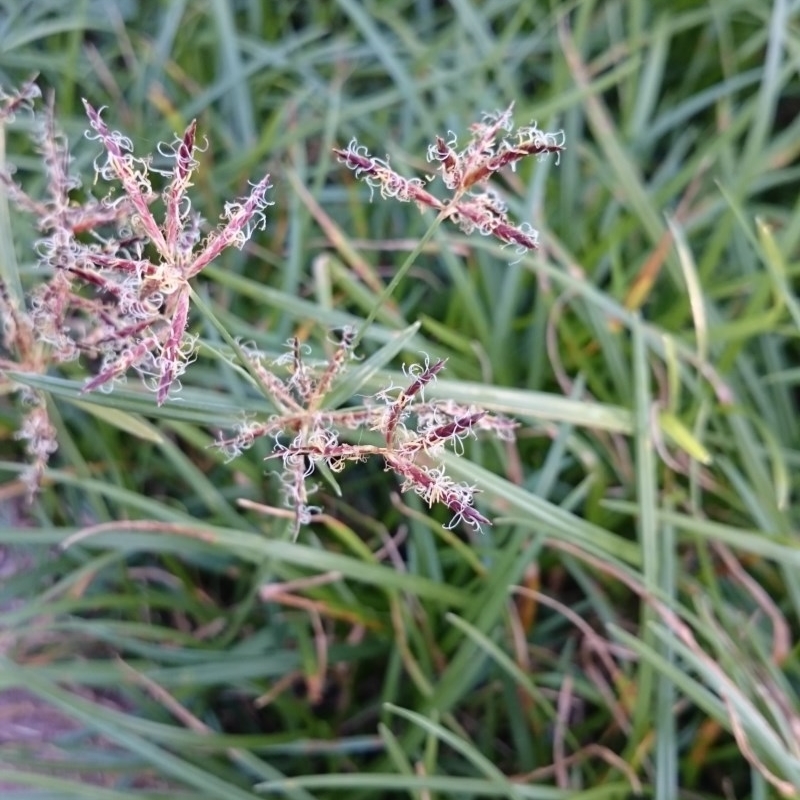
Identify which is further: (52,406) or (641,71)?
(641,71)

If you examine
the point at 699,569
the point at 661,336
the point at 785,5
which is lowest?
the point at 699,569

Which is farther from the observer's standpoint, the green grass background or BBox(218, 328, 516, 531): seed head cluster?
the green grass background

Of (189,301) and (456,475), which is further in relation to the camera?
(456,475)

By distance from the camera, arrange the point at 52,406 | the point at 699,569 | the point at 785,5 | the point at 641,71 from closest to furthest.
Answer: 1. the point at 52,406
2. the point at 699,569
3. the point at 785,5
4. the point at 641,71

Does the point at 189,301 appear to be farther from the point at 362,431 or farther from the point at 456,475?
the point at 456,475

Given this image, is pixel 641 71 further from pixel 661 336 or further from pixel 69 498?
pixel 69 498

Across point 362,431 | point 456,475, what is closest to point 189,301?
point 362,431

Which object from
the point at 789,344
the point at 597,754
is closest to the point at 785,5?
the point at 789,344

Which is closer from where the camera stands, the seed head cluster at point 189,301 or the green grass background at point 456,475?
the seed head cluster at point 189,301
